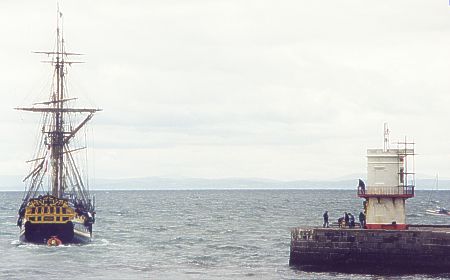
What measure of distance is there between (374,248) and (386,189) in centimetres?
489

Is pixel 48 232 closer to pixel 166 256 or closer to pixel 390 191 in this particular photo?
pixel 166 256

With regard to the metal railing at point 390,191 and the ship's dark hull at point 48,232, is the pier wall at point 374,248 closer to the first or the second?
the metal railing at point 390,191

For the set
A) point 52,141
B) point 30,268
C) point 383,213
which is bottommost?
point 30,268

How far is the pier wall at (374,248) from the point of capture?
201ft

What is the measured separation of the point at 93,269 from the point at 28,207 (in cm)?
2462

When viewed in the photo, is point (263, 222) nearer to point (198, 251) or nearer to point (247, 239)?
point (247, 239)

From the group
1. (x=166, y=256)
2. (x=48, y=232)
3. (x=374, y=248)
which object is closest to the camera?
(x=374, y=248)

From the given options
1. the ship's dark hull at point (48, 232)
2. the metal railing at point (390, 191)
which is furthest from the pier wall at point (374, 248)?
the ship's dark hull at point (48, 232)

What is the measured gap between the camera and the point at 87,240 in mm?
99250

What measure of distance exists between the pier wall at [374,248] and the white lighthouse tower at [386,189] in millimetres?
2754

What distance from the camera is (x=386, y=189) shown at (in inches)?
2584

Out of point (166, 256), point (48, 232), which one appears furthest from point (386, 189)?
point (48, 232)

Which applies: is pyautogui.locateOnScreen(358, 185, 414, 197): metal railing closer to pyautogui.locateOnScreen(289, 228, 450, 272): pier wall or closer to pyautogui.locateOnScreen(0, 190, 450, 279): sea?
pyautogui.locateOnScreen(289, 228, 450, 272): pier wall

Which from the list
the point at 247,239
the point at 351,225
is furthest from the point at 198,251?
the point at 351,225
